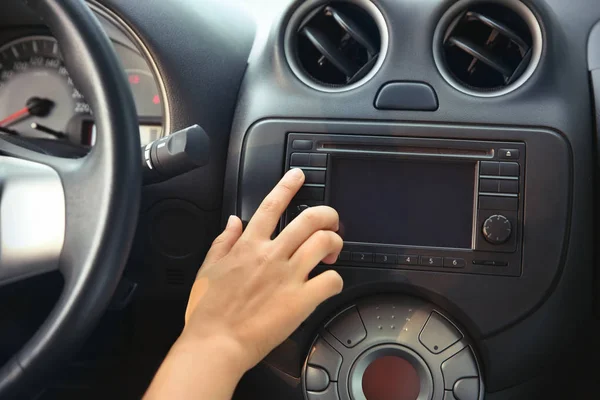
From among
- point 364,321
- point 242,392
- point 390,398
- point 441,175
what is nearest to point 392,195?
point 441,175

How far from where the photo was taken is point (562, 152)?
89cm

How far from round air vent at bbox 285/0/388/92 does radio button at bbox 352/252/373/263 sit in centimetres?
27

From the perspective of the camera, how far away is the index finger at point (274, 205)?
0.83 meters

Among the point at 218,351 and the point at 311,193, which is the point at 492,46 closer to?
the point at 311,193

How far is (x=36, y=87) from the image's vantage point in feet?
3.66

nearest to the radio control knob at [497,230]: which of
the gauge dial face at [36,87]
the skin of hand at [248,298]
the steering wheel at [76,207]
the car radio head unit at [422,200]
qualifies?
the car radio head unit at [422,200]

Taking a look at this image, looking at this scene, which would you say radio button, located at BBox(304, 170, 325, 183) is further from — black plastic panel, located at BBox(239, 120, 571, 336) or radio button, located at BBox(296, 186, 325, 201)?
black plastic panel, located at BBox(239, 120, 571, 336)

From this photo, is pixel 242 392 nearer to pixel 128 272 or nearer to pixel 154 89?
pixel 128 272

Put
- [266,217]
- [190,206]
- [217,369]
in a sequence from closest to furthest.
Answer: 1. [217,369]
2. [266,217]
3. [190,206]

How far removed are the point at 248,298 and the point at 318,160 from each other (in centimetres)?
27

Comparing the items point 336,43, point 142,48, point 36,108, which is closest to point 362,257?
point 336,43

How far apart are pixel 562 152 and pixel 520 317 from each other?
261 mm

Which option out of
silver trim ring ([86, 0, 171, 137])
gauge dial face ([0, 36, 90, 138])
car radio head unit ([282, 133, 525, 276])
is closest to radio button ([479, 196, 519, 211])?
car radio head unit ([282, 133, 525, 276])

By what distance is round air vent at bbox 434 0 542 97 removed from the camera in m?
0.92
